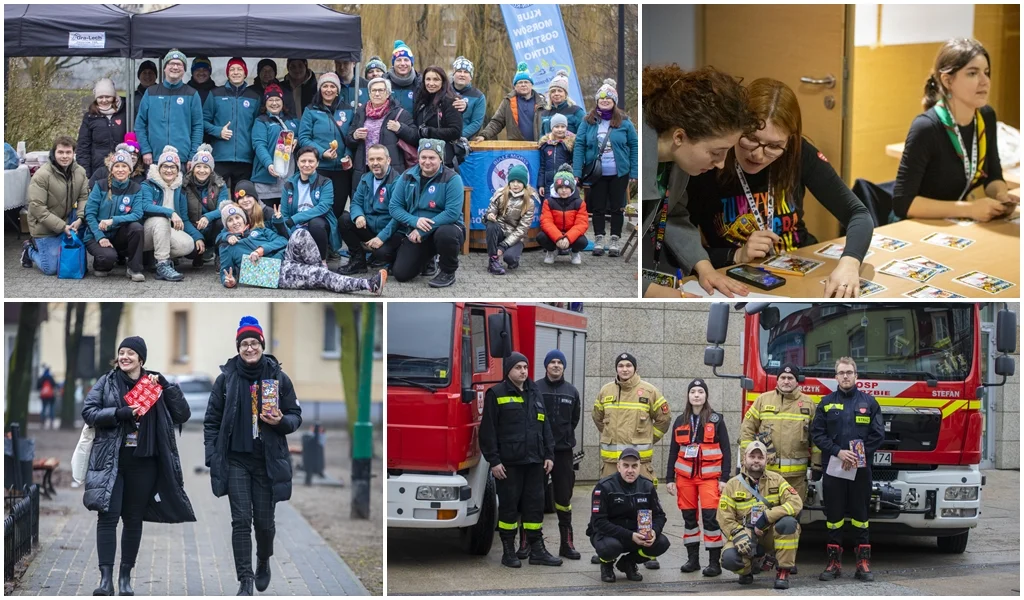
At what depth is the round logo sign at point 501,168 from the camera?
27.8 feet

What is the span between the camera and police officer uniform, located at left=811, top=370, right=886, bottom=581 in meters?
6.29

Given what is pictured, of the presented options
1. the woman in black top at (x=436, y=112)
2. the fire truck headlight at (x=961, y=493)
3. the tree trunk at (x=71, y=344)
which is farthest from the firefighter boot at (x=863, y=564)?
the tree trunk at (x=71, y=344)

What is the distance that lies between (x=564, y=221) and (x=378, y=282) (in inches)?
59.1

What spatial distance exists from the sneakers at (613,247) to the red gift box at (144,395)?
12.1ft

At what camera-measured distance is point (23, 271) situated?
7.94 m

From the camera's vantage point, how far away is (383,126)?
7992mm

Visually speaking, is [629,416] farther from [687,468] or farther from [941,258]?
[941,258]

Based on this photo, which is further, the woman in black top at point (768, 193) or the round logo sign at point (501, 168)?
the round logo sign at point (501, 168)

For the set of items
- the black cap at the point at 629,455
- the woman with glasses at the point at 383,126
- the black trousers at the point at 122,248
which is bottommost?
the black cap at the point at 629,455

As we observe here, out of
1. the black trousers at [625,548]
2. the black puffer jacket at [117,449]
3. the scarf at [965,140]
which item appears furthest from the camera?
the scarf at [965,140]

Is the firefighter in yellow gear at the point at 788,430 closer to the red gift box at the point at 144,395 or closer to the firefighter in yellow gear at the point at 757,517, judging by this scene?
the firefighter in yellow gear at the point at 757,517

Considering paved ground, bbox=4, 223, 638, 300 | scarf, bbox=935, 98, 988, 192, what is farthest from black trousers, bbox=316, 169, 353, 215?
scarf, bbox=935, 98, 988, 192

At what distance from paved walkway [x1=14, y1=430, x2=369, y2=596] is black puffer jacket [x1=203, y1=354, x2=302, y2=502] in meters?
1.24

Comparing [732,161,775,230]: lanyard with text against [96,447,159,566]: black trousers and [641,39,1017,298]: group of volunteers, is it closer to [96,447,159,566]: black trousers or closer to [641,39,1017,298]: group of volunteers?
[641,39,1017,298]: group of volunteers
